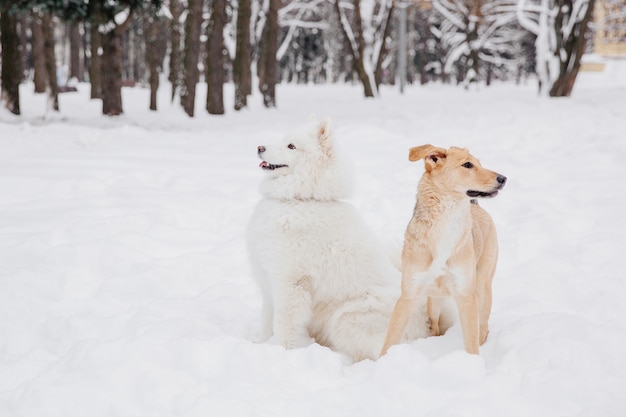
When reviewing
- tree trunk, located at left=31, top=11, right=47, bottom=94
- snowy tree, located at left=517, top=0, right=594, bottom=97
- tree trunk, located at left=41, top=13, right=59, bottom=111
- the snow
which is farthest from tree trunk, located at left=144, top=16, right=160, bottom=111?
snowy tree, located at left=517, top=0, right=594, bottom=97

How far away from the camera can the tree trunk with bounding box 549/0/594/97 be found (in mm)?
18625

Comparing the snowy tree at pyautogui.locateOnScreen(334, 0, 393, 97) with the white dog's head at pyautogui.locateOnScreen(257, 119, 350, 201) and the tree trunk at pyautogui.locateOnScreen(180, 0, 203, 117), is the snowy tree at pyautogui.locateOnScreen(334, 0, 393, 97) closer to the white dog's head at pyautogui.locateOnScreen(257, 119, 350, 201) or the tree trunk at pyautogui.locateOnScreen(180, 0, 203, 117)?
the tree trunk at pyautogui.locateOnScreen(180, 0, 203, 117)

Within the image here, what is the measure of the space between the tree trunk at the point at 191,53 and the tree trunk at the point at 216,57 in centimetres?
42

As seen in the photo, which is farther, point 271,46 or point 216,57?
point 271,46

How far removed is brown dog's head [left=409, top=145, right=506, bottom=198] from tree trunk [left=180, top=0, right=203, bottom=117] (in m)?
14.8

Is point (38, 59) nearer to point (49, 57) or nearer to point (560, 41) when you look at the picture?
point (49, 57)

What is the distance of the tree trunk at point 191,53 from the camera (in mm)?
17125

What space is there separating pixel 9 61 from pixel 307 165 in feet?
40.5

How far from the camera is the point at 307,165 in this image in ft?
13.6

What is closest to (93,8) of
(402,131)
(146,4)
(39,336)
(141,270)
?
(146,4)

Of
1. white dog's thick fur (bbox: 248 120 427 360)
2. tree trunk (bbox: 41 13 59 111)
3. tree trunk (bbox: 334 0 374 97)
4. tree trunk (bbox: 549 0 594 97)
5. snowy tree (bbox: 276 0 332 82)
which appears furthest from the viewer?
snowy tree (bbox: 276 0 332 82)

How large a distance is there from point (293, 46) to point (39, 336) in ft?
174

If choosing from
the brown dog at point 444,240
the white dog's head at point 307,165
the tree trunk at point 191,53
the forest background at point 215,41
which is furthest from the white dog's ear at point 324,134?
the tree trunk at point 191,53

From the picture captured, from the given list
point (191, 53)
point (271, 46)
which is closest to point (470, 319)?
point (191, 53)
